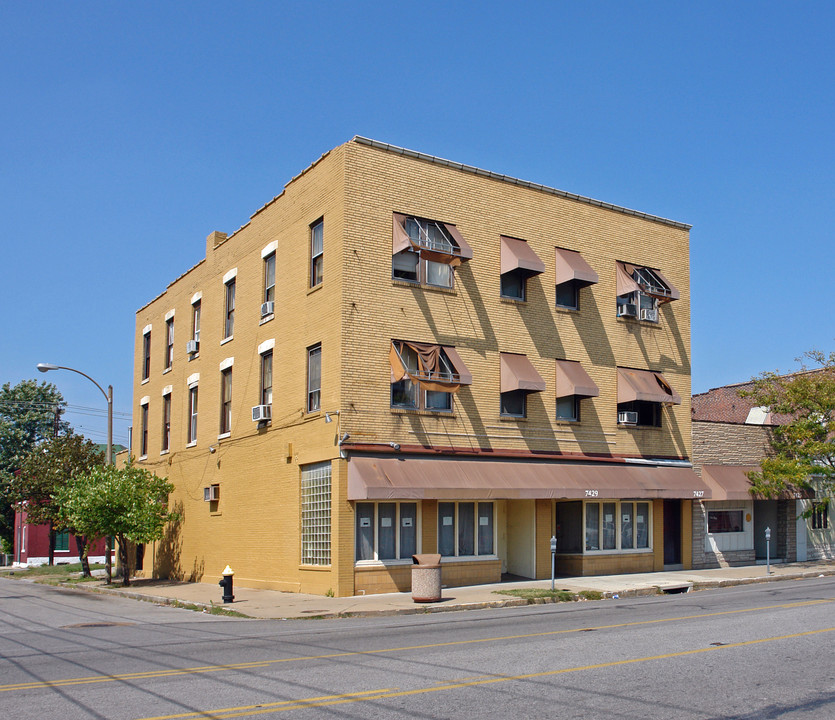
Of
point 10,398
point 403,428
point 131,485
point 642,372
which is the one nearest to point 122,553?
point 131,485

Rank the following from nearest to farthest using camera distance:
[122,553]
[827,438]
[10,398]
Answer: [122,553] → [827,438] → [10,398]

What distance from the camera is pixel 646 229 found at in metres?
29.4

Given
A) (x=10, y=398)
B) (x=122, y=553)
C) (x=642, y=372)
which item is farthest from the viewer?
(x=10, y=398)

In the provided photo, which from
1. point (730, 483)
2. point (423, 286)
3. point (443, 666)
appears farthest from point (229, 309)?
point (443, 666)

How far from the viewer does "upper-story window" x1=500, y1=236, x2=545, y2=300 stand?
24859 mm

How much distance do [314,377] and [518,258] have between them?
6.70m

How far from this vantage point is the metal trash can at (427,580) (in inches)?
760

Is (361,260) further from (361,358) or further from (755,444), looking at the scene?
(755,444)

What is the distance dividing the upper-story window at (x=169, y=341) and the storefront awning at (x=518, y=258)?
16517 millimetres

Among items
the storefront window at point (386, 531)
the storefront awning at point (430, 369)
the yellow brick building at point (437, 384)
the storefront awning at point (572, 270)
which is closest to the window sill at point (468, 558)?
the yellow brick building at point (437, 384)

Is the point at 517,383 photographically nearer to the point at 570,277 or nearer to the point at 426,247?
the point at 570,277

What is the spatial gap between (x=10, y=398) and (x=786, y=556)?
6894 cm

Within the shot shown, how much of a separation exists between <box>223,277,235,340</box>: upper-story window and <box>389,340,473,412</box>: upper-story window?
30.4ft

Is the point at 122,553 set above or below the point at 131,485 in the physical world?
below
